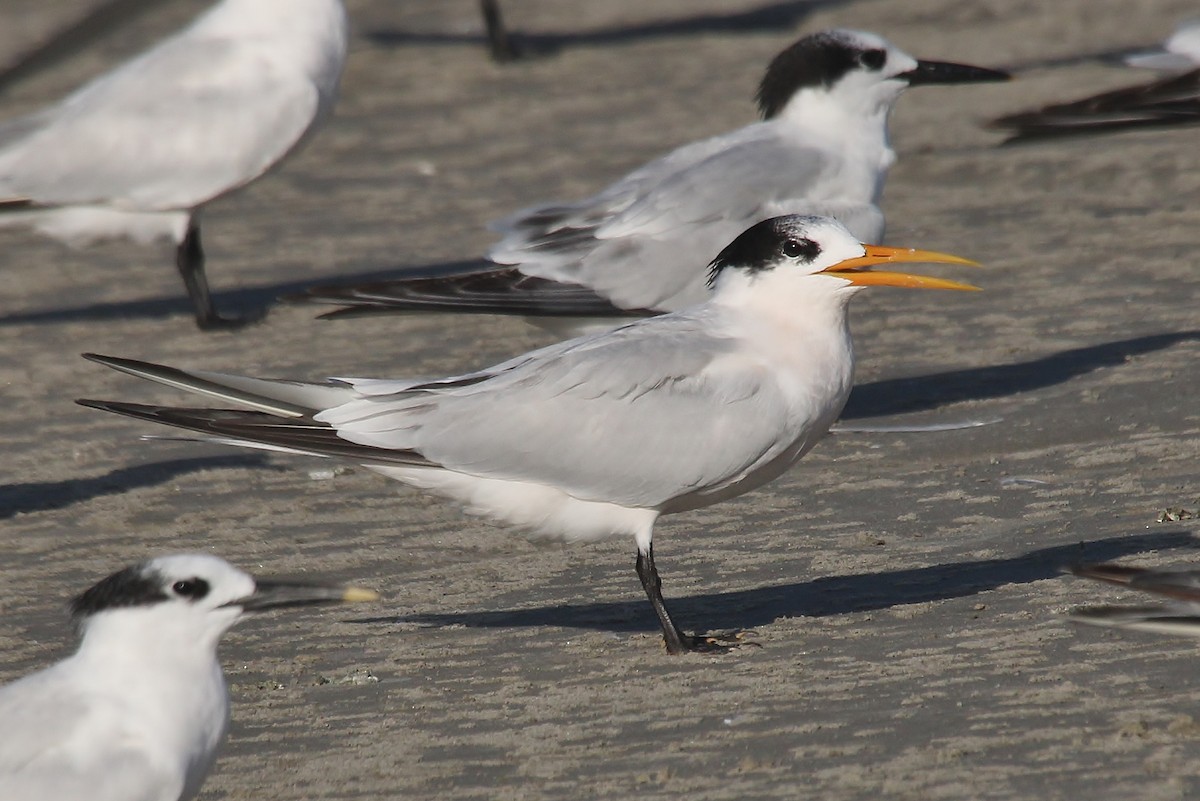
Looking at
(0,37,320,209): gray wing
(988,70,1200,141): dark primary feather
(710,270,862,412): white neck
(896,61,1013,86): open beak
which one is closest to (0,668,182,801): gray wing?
(710,270,862,412): white neck

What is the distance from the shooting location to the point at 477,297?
587 centimetres

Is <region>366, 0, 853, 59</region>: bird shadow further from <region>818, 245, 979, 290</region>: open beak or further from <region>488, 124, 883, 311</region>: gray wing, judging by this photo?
<region>818, 245, 979, 290</region>: open beak

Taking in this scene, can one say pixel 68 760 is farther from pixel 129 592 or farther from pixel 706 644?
pixel 706 644

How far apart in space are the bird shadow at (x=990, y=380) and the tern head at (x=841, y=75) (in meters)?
0.89

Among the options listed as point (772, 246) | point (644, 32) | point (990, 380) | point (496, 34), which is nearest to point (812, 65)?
point (990, 380)

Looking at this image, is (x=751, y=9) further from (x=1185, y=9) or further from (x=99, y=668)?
(x=99, y=668)

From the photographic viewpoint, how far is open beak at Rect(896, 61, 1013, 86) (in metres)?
6.74

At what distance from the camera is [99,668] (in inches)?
129

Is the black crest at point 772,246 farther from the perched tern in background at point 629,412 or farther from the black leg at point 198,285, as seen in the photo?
the black leg at point 198,285

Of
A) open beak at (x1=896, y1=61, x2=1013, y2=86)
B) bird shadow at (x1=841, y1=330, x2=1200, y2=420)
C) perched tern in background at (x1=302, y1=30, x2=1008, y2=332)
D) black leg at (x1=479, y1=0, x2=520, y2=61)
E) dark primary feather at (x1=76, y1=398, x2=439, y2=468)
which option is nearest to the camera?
dark primary feather at (x1=76, y1=398, x2=439, y2=468)

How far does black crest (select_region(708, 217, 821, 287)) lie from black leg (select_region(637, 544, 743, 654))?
687 millimetres

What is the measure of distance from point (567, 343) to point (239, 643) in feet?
3.20

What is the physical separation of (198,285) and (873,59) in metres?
2.59

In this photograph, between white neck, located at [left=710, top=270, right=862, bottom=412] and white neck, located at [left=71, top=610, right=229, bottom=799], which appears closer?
white neck, located at [left=71, top=610, right=229, bottom=799]
